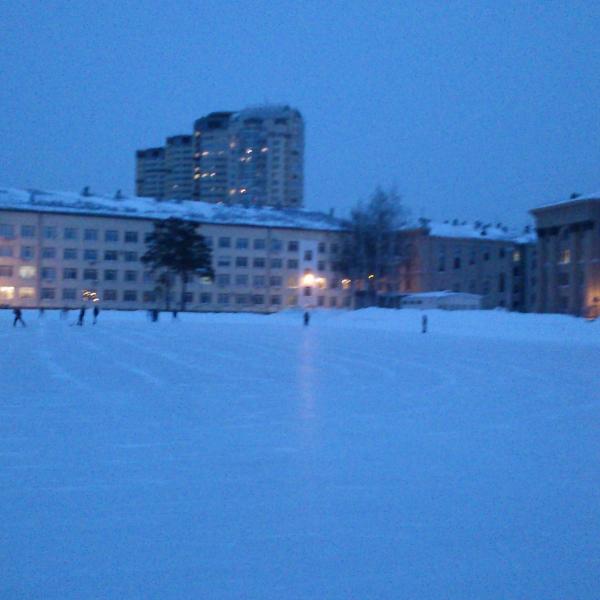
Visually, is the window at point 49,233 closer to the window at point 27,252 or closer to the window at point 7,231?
the window at point 27,252

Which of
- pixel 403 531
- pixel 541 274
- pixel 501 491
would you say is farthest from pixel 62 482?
pixel 541 274

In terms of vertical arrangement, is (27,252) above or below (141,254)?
below

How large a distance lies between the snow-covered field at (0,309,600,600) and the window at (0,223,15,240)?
197ft

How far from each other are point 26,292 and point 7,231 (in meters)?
5.61

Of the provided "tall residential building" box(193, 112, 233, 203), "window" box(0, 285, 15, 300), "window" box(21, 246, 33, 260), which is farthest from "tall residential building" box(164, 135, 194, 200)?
"window" box(0, 285, 15, 300)

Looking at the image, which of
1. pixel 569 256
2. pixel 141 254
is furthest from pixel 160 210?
pixel 569 256

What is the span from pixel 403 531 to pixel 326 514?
668 millimetres

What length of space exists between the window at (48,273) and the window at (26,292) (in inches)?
61.7

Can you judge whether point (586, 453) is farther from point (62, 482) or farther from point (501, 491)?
point (62, 482)

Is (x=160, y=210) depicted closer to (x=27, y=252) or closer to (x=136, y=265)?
(x=136, y=265)

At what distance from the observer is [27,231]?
73.1 meters

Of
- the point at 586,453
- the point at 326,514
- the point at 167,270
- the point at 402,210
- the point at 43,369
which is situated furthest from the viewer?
the point at 402,210

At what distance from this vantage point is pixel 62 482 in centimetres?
701

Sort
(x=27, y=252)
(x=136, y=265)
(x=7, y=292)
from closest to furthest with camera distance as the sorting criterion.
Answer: (x=7, y=292), (x=27, y=252), (x=136, y=265)
